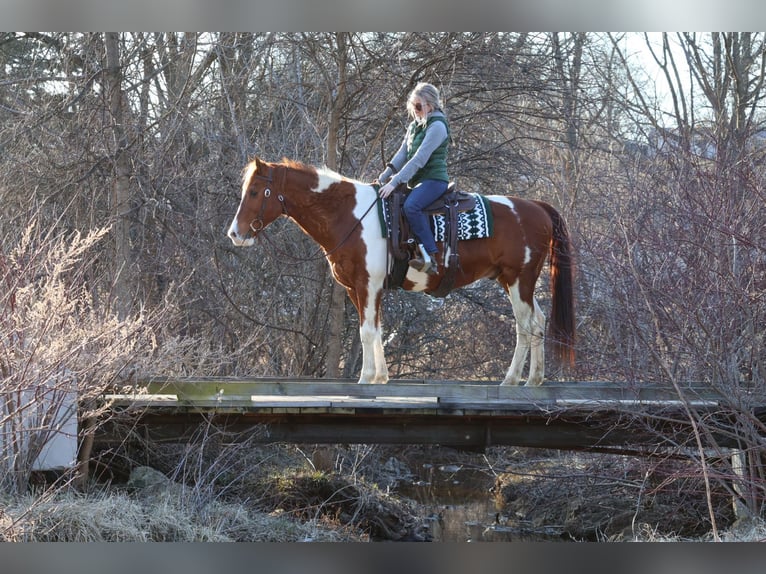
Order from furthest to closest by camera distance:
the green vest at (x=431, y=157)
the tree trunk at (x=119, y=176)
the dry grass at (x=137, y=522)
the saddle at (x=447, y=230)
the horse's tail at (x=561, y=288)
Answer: the tree trunk at (x=119, y=176), the horse's tail at (x=561, y=288), the saddle at (x=447, y=230), the green vest at (x=431, y=157), the dry grass at (x=137, y=522)

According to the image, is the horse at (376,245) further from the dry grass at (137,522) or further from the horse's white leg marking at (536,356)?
the dry grass at (137,522)

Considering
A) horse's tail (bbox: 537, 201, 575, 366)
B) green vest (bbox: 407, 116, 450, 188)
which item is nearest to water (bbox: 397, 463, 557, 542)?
horse's tail (bbox: 537, 201, 575, 366)

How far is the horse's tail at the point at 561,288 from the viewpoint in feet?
29.4

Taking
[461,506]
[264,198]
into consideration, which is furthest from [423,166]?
[461,506]

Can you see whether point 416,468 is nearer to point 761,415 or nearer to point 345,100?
point 345,100

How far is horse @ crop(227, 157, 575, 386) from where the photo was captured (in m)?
8.43

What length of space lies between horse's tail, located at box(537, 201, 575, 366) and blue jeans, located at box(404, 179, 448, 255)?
137cm

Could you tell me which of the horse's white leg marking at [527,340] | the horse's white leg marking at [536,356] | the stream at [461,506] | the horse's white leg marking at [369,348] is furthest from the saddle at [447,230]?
the stream at [461,506]

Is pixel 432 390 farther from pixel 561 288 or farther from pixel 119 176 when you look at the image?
pixel 119 176

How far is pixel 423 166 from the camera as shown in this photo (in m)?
8.24

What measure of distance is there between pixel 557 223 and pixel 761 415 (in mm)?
2601

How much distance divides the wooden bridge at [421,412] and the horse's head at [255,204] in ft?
4.79

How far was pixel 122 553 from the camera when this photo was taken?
6.42 meters
